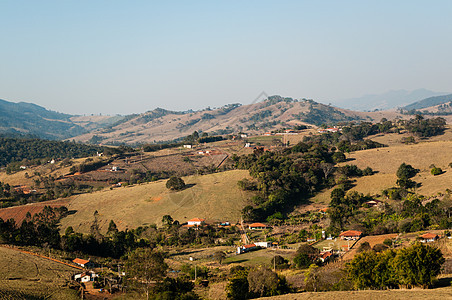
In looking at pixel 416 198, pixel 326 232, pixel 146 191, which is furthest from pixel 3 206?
pixel 416 198

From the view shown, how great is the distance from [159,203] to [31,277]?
3371 centimetres

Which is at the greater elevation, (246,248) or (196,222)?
(196,222)

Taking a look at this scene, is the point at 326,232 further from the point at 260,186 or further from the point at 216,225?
the point at 260,186

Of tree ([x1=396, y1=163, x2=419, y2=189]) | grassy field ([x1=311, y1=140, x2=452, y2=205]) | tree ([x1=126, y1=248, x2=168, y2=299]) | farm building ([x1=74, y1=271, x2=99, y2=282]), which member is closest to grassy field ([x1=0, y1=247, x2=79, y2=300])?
farm building ([x1=74, y1=271, x2=99, y2=282])

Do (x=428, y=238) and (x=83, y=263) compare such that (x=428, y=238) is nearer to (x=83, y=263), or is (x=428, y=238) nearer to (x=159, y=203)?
(x=83, y=263)

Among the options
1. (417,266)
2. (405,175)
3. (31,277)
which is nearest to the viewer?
(417,266)

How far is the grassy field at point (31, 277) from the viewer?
28769 millimetres

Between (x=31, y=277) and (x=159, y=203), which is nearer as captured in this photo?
(x=31, y=277)

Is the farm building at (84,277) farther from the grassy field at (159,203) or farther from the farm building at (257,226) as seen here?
the farm building at (257,226)

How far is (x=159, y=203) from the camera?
66.0 m

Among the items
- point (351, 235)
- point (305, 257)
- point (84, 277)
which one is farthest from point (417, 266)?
point (84, 277)

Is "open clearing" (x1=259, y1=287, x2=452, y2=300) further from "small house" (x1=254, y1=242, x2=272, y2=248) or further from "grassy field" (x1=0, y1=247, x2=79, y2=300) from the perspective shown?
"small house" (x1=254, y1=242, x2=272, y2=248)

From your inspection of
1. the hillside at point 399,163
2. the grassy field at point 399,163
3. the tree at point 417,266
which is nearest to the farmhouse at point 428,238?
the tree at point 417,266

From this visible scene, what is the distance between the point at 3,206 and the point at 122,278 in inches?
1742
